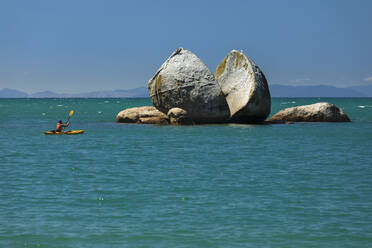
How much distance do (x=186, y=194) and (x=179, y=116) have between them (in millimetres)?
22760

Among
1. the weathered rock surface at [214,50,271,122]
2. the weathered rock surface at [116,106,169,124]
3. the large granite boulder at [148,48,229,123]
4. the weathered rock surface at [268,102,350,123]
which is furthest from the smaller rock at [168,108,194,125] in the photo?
the weathered rock surface at [268,102,350,123]

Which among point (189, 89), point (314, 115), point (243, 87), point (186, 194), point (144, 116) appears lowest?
point (186, 194)

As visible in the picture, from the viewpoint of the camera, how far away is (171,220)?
12.3 meters

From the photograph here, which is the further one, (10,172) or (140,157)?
(140,157)

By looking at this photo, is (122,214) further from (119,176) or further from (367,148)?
(367,148)

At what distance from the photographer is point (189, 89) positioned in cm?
3659

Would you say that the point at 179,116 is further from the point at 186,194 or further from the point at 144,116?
the point at 186,194

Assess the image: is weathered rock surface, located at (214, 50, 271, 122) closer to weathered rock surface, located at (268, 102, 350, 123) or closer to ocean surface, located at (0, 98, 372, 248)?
weathered rock surface, located at (268, 102, 350, 123)

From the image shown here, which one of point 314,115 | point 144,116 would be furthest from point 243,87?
point 314,115

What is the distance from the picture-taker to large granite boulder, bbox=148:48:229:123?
36688 millimetres

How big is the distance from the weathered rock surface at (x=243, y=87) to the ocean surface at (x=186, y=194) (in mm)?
9084

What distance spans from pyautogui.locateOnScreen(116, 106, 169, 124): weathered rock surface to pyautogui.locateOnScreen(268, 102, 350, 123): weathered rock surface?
8423mm

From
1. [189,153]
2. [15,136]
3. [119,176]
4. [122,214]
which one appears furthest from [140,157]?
[15,136]

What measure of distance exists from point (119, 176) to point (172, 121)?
20.6 m
